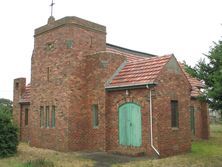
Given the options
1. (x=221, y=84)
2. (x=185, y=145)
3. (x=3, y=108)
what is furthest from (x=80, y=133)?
(x=221, y=84)

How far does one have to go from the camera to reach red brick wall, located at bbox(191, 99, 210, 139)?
25.2 metres

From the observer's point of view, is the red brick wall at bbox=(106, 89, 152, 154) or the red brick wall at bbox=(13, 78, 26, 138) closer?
the red brick wall at bbox=(106, 89, 152, 154)

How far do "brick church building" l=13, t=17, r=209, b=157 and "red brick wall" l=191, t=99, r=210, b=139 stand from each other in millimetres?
6957

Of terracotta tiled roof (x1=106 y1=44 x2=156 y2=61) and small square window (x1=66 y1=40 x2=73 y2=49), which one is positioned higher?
terracotta tiled roof (x1=106 y1=44 x2=156 y2=61)

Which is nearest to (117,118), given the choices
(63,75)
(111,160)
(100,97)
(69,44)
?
(100,97)

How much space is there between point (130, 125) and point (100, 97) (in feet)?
8.32

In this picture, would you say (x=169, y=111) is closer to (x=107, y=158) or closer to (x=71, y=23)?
(x=107, y=158)

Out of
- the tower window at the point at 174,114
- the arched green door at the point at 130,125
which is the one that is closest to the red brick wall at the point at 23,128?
the arched green door at the point at 130,125

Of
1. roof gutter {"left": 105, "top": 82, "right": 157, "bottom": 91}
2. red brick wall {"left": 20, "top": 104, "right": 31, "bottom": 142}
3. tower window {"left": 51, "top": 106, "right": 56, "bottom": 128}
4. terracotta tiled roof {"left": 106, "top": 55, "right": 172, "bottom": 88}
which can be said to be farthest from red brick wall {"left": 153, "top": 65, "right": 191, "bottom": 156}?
red brick wall {"left": 20, "top": 104, "right": 31, "bottom": 142}

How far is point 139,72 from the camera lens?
17781 mm

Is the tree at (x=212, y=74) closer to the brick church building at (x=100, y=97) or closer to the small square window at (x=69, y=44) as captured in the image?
the brick church building at (x=100, y=97)

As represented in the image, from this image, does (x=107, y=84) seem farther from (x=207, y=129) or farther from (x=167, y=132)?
(x=207, y=129)

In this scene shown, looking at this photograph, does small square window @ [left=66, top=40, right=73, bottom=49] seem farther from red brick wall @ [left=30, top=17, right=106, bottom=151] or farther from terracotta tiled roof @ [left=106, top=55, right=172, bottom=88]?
terracotta tiled roof @ [left=106, top=55, right=172, bottom=88]

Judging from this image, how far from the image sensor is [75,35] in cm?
1931
